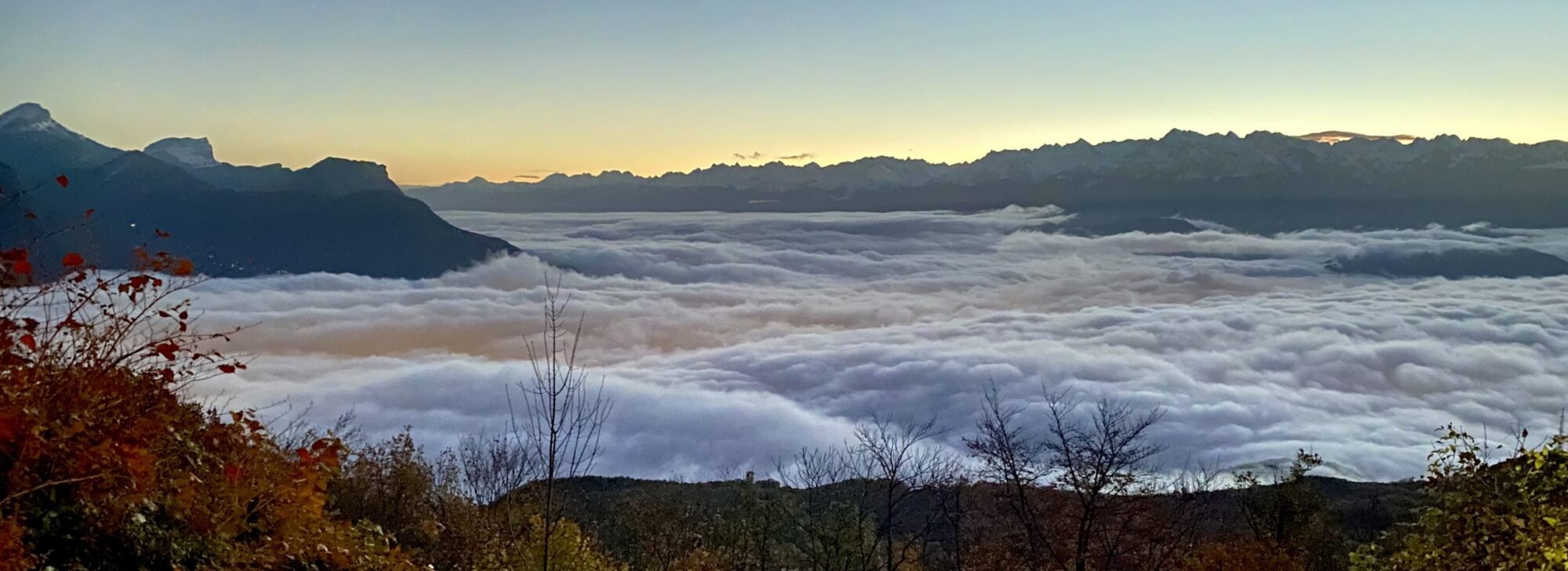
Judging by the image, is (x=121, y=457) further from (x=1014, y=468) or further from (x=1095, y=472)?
(x=1095, y=472)

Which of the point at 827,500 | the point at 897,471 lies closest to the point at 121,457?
the point at 897,471

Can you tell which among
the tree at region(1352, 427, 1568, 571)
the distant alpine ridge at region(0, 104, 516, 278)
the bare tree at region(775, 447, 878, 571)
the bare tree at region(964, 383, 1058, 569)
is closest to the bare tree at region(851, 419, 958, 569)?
the bare tree at region(775, 447, 878, 571)

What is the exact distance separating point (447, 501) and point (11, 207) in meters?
17.2

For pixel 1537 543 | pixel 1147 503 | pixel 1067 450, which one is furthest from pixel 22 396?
pixel 1147 503

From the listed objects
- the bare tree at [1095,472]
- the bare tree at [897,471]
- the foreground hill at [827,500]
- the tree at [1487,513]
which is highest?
the tree at [1487,513]

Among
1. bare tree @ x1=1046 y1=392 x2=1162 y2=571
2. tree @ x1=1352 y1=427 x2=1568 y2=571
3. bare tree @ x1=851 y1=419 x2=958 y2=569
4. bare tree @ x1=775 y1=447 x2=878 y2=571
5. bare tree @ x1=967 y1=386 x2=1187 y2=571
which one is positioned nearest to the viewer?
tree @ x1=1352 y1=427 x2=1568 y2=571

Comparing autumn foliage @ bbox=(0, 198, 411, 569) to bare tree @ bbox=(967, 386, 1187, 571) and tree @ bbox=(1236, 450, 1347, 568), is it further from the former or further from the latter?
tree @ bbox=(1236, 450, 1347, 568)

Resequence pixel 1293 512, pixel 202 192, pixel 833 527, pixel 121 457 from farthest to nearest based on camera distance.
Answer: pixel 202 192
pixel 1293 512
pixel 833 527
pixel 121 457

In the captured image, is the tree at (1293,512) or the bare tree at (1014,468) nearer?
the bare tree at (1014,468)

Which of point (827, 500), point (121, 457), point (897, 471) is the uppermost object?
point (121, 457)

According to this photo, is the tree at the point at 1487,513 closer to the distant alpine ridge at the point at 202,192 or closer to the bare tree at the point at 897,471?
the bare tree at the point at 897,471

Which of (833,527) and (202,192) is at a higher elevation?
(202,192)

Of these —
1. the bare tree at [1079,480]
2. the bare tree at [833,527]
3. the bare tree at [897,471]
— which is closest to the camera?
the bare tree at [1079,480]

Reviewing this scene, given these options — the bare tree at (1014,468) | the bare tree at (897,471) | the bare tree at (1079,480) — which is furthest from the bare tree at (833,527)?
the bare tree at (1079,480)
